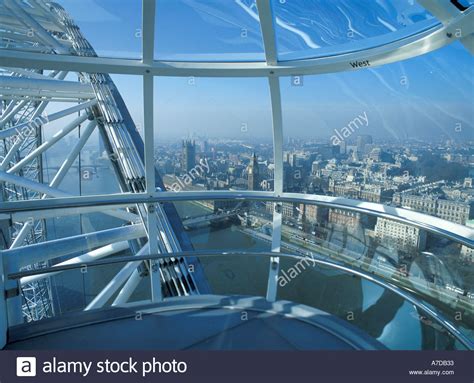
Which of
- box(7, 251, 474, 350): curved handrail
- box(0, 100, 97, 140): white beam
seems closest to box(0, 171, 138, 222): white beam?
box(0, 100, 97, 140): white beam

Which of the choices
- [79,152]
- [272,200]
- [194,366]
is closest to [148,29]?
[272,200]

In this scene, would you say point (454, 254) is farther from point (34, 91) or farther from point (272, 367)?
point (34, 91)

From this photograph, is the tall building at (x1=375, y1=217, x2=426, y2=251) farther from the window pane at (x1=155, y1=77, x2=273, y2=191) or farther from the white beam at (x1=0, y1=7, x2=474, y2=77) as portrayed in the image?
the white beam at (x1=0, y1=7, x2=474, y2=77)

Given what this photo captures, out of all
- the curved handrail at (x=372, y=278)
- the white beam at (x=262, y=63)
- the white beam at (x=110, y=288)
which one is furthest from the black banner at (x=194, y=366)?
the white beam at (x=110, y=288)

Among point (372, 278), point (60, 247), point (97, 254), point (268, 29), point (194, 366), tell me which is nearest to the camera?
point (194, 366)

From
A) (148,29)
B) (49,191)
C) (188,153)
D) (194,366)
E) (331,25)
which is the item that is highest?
(331,25)

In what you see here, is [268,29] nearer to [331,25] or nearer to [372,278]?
[331,25]
